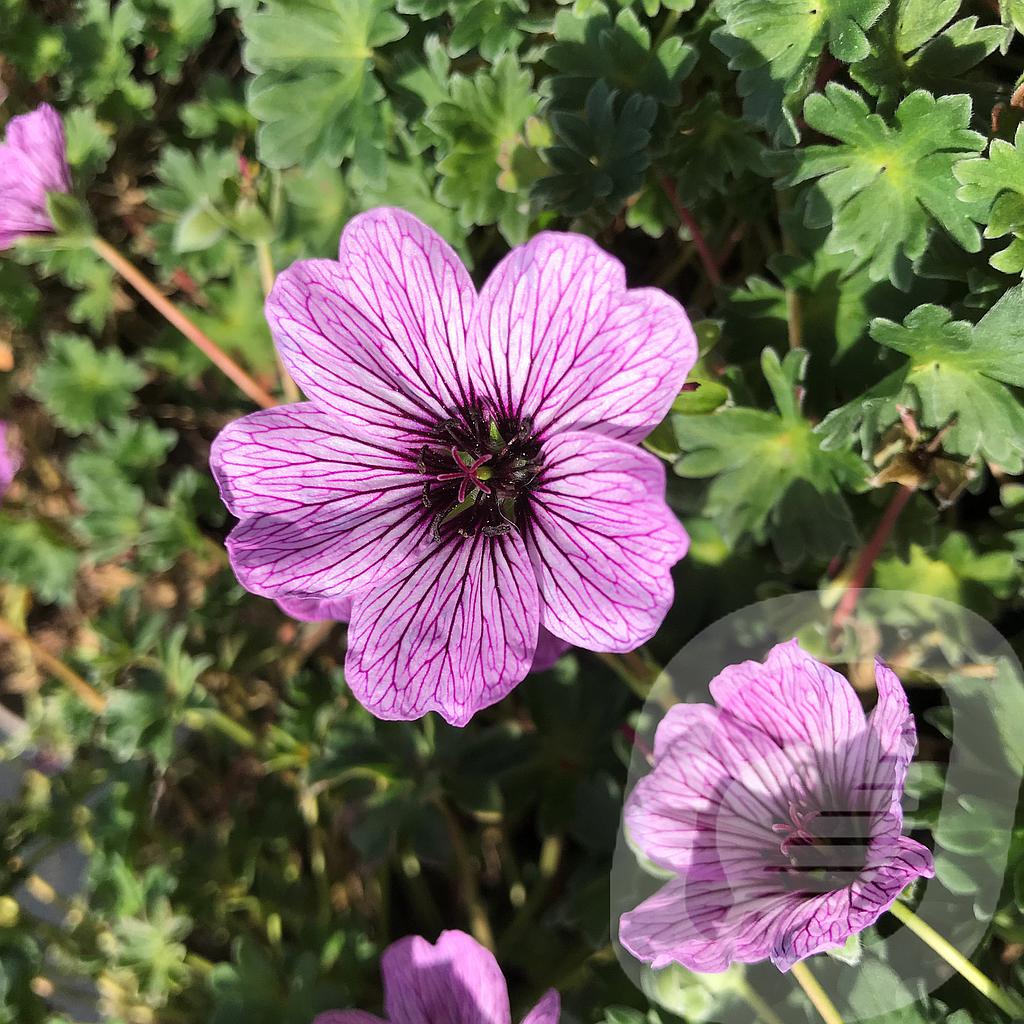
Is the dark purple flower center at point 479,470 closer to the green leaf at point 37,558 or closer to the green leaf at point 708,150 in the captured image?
the green leaf at point 708,150

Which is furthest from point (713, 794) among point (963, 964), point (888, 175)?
point (888, 175)

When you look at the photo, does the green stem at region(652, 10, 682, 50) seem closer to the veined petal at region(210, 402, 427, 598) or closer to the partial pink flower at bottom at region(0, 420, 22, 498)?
the veined petal at region(210, 402, 427, 598)

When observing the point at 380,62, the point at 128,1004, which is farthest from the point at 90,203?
the point at 128,1004

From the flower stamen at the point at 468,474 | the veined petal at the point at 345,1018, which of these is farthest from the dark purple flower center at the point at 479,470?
the veined petal at the point at 345,1018

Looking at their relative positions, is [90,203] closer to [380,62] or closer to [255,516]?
[380,62]

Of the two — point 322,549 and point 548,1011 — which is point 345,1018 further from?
point 322,549

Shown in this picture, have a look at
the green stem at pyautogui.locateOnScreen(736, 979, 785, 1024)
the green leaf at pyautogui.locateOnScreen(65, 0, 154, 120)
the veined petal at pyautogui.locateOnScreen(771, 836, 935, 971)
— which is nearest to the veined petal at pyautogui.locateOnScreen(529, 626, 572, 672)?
the veined petal at pyautogui.locateOnScreen(771, 836, 935, 971)
